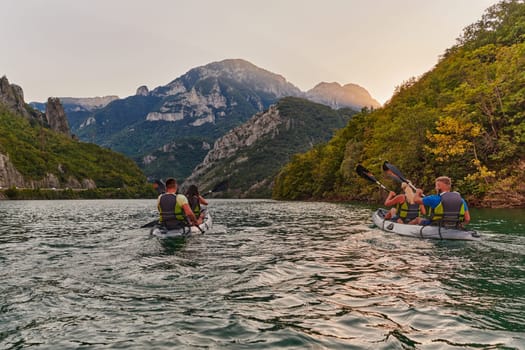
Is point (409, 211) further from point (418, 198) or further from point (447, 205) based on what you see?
point (447, 205)

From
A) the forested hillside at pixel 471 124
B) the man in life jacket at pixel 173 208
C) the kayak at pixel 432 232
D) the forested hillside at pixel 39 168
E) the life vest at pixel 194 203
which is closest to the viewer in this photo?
the kayak at pixel 432 232

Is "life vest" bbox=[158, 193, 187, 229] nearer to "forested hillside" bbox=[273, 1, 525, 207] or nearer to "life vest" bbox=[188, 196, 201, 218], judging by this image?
"life vest" bbox=[188, 196, 201, 218]

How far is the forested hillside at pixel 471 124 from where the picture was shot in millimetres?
36875

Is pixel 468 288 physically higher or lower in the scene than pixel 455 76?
lower

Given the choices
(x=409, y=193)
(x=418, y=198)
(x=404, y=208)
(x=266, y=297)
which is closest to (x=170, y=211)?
(x=266, y=297)

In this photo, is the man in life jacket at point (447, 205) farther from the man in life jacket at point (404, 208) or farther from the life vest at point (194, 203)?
the life vest at point (194, 203)

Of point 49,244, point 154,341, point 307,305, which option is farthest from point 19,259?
point 307,305

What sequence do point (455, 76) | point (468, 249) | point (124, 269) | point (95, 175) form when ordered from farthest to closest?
1. point (95, 175)
2. point (455, 76)
3. point (468, 249)
4. point (124, 269)

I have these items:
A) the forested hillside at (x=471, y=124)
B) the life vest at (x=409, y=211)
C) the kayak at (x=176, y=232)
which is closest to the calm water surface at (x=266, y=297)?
the kayak at (x=176, y=232)

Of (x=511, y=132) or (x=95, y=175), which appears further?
(x=95, y=175)

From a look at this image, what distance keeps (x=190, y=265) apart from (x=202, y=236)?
7.13 m

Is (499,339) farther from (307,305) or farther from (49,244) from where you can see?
(49,244)

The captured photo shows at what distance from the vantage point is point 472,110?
40.6 meters

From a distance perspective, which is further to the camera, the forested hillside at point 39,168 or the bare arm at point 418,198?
the forested hillside at point 39,168
